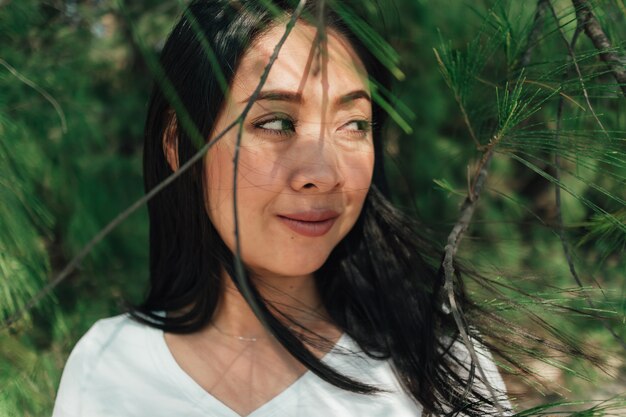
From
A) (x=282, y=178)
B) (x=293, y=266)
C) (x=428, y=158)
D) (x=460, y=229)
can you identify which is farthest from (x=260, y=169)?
(x=428, y=158)

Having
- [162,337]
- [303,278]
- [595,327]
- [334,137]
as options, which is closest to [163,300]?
[162,337]

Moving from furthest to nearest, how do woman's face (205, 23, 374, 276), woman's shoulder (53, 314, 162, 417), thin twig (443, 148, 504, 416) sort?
woman's shoulder (53, 314, 162, 417) → woman's face (205, 23, 374, 276) → thin twig (443, 148, 504, 416)

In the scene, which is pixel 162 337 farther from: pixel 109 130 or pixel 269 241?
pixel 109 130

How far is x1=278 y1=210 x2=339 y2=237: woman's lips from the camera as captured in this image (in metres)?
0.88

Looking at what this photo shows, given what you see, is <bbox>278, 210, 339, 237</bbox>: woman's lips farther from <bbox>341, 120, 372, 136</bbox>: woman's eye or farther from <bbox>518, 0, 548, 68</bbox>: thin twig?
<bbox>518, 0, 548, 68</bbox>: thin twig

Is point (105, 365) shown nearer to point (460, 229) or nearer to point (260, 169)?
point (260, 169)

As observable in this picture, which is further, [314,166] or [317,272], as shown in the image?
[317,272]

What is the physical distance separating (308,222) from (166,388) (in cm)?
29

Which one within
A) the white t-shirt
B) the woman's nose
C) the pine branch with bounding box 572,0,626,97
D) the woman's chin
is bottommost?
the white t-shirt

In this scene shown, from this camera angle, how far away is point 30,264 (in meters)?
1.06

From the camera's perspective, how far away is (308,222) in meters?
0.89

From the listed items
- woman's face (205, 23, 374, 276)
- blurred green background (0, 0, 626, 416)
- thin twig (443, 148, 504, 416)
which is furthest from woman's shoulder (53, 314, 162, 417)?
thin twig (443, 148, 504, 416)

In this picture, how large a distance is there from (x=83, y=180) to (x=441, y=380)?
81cm

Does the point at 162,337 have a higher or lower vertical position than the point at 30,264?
lower
